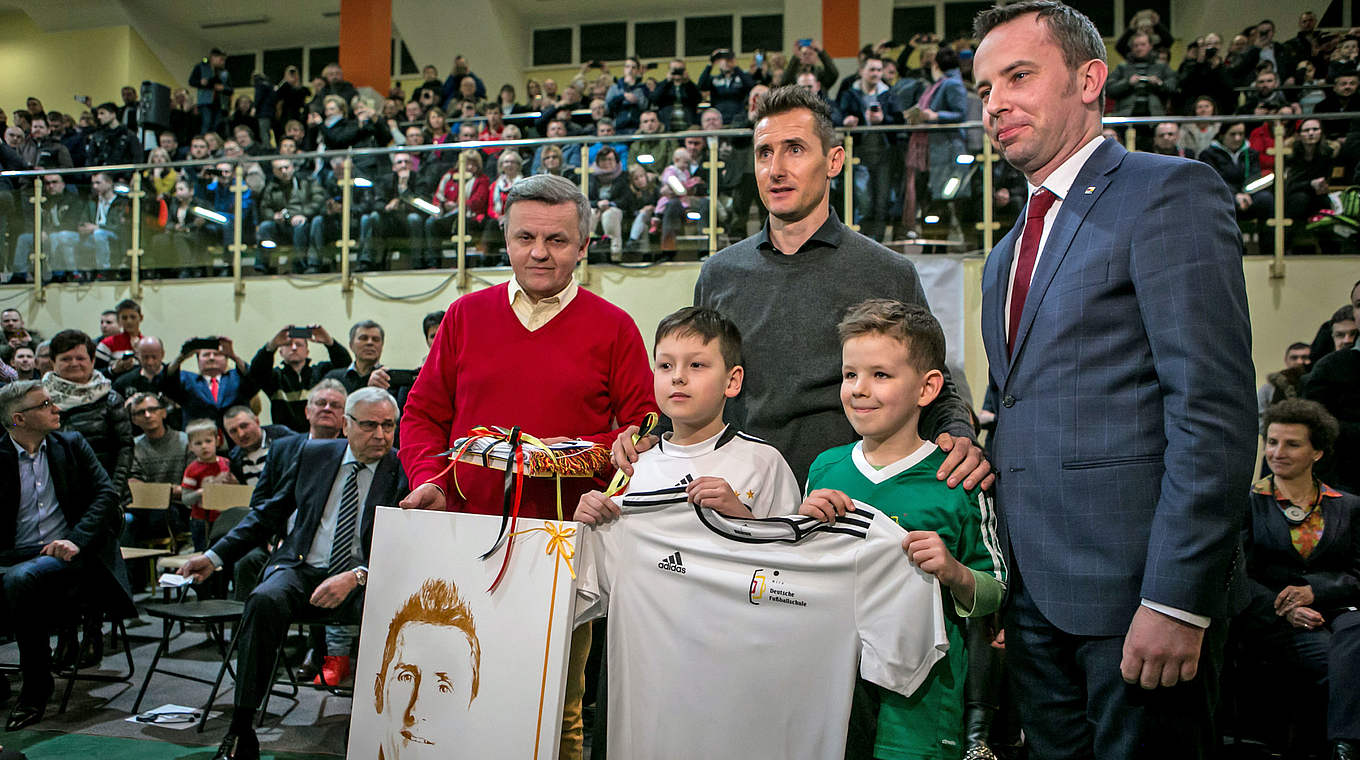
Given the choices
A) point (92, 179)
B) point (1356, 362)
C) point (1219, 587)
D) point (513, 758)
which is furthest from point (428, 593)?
point (92, 179)

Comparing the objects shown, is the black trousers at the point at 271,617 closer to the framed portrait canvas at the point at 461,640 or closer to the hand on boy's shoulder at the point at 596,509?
the framed portrait canvas at the point at 461,640

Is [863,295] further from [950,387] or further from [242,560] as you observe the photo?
[242,560]

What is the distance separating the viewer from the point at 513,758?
6.98 ft

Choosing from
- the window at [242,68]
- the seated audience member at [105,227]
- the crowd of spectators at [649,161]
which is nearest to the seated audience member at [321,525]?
the crowd of spectators at [649,161]

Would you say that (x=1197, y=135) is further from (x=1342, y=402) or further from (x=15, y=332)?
(x=15, y=332)

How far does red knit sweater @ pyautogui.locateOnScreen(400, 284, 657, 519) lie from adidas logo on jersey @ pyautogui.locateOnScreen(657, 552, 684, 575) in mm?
445

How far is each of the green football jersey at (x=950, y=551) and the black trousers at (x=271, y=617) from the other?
8.70 ft

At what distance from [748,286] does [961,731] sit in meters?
1.18

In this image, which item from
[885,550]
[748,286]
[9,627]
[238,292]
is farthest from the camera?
[238,292]

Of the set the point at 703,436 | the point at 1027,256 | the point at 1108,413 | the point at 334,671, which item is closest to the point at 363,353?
the point at 334,671

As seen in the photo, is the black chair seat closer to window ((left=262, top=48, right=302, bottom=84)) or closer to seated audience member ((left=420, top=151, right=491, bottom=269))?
seated audience member ((left=420, top=151, right=491, bottom=269))

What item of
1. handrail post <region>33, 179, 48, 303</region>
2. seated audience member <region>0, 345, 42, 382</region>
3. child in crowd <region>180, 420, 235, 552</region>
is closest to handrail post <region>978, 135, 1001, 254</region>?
child in crowd <region>180, 420, 235, 552</region>

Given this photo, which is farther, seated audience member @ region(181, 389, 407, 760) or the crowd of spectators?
the crowd of spectators

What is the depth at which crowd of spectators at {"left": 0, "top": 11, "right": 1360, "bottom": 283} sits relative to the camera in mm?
7207
